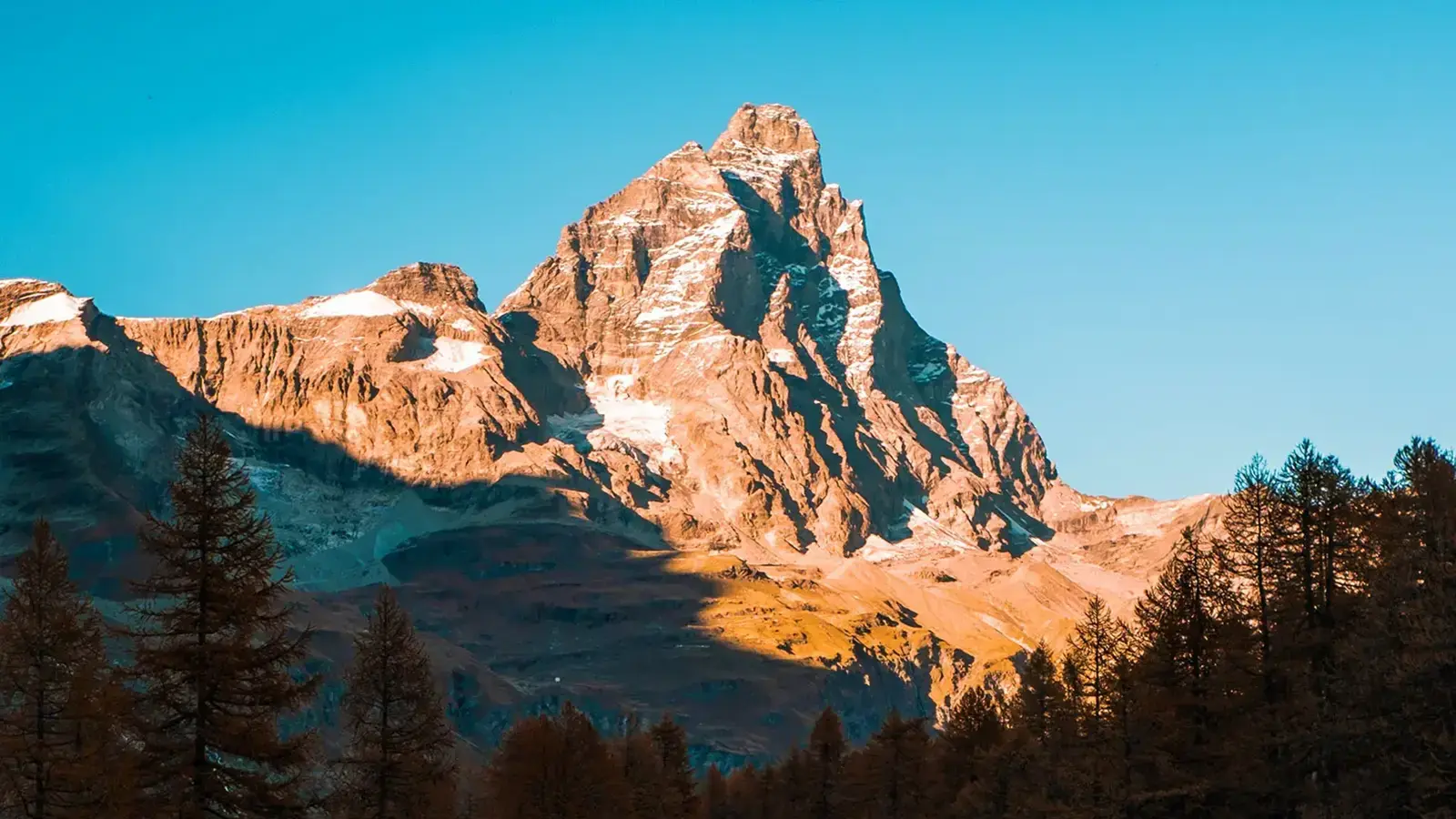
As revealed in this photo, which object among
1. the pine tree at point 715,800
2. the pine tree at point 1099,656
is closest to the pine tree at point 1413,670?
the pine tree at point 1099,656

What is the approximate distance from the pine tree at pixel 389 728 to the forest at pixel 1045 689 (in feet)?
0.38

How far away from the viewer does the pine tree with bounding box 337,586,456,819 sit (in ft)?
181

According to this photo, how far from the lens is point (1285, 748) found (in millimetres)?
58219

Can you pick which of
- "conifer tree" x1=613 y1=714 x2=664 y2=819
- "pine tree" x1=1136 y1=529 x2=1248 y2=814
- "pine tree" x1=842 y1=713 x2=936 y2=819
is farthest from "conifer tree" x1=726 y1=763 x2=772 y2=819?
"pine tree" x1=1136 y1=529 x2=1248 y2=814

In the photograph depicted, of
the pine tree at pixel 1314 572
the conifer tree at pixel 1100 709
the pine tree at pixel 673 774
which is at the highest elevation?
the pine tree at pixel 1314 572

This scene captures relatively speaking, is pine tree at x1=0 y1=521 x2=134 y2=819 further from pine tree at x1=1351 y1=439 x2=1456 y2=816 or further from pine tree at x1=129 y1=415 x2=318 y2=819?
pine tree at x1=1351 y1=439 x2=1456 y2=816

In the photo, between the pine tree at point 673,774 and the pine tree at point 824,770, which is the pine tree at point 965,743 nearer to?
the pine tree at point 824,770

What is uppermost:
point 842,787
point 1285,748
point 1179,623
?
point 1179,623

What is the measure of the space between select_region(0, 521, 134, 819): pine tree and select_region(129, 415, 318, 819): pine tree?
3104mm

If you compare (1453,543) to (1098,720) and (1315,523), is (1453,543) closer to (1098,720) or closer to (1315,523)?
(1315,523)

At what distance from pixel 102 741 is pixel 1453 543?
39.9 m

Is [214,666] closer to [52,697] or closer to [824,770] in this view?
[52,697]

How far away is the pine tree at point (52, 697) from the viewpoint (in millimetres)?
43188

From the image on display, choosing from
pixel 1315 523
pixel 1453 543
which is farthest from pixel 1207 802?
pixel 1453 543
